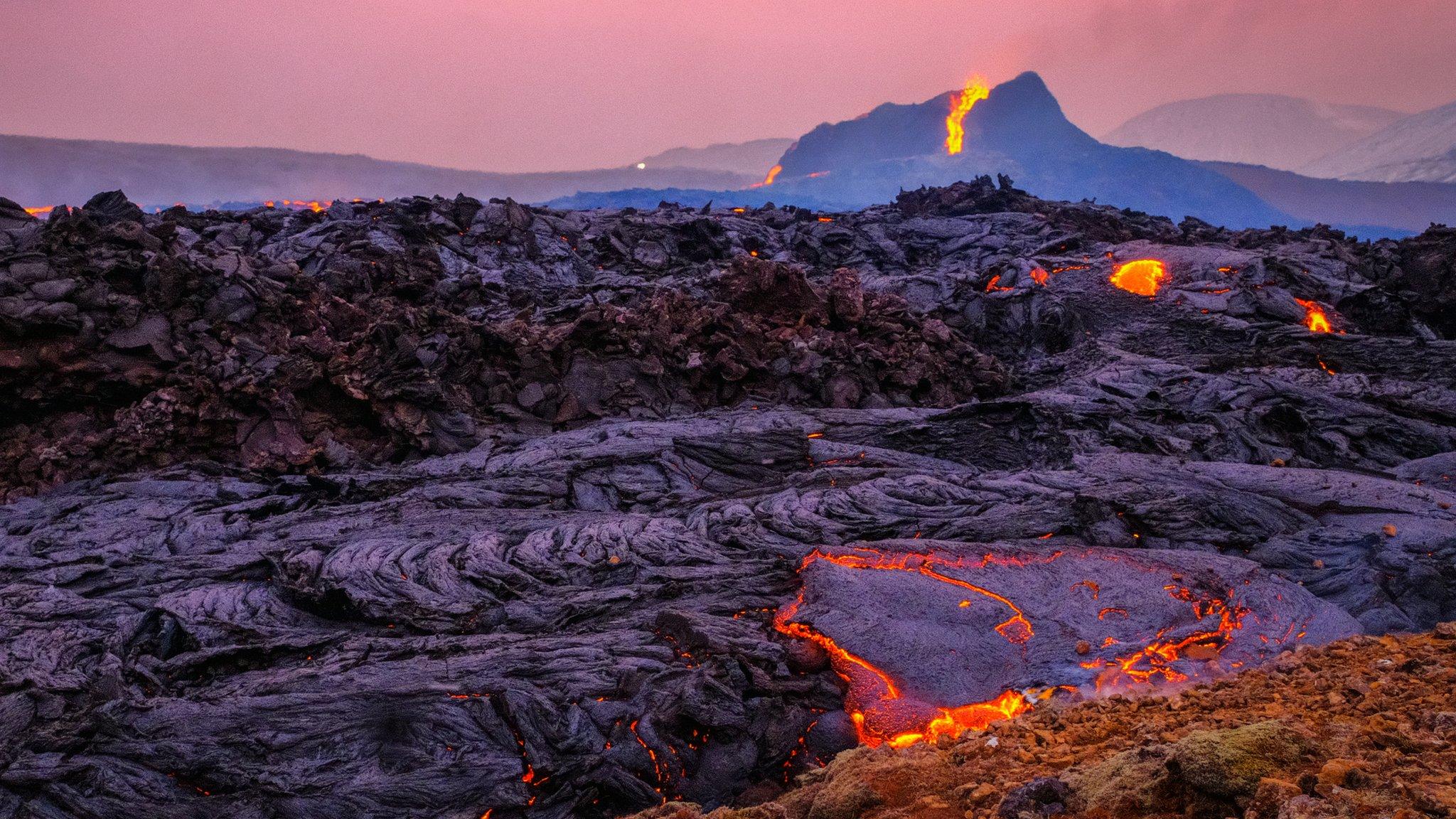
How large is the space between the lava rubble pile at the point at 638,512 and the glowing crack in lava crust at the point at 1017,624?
0.05 meters

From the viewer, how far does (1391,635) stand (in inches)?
275

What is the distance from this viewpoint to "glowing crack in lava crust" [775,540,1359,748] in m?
6.94

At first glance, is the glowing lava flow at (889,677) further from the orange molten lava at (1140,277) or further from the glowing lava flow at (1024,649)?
the orange molten lava at (1140,277)

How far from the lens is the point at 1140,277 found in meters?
22.2

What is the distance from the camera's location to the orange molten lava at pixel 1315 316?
62.4 feet

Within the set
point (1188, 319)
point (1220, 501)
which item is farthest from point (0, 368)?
point (1188, 319)

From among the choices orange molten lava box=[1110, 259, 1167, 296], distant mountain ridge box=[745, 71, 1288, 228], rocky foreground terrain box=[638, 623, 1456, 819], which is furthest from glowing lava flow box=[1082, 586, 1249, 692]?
distant mountain ridge box=[745, 71, 1288, 228]

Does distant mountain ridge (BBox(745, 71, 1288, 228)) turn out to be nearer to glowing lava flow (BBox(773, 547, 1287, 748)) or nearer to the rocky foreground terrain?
glowing lava flow (BBox(773, 547, 1287, 748))

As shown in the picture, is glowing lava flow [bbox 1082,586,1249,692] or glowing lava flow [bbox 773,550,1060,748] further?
glowing lava flow [bbox 1082,586,1249,692]

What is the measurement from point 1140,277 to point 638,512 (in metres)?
18.7

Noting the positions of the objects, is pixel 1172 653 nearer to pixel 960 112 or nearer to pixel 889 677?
pixel 889 677

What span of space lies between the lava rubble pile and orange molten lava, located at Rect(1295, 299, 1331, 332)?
143mm

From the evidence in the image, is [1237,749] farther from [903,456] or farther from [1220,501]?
[903,456]

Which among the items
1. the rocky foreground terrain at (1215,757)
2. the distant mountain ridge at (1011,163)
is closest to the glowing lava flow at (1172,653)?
the rocky foreground terrain at (1215,757)
